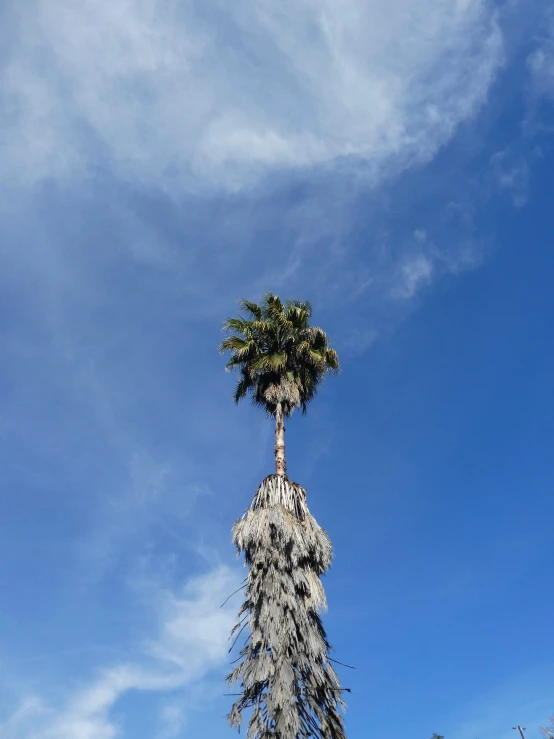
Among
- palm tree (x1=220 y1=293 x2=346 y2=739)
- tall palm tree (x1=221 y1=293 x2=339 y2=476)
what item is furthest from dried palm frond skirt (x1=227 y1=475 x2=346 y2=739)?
tall palm tree (x1=221 y1=293 x2=339 y2=476)

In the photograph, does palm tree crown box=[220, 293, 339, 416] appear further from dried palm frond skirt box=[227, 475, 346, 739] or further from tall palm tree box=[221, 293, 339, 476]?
dried palm frond skirt box=[227, 475, 346, 739]

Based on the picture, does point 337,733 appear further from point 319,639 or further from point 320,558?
point 320,558

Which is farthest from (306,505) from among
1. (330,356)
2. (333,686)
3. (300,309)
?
(300,309)

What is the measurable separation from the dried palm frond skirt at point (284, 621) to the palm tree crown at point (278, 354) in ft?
15.0

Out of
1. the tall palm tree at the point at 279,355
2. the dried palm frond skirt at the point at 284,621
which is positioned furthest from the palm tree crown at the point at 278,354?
the dried palm frond skirt at the point at 284,621

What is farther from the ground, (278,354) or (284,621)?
(278,354)

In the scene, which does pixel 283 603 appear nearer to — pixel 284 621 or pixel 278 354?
pixel 284 621

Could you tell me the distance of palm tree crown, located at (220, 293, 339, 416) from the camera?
22906mm

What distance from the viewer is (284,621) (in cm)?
1669

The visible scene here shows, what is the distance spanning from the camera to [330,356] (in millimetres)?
24234

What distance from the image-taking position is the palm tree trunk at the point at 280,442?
20.5 meters

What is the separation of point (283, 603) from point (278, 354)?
9762 mm

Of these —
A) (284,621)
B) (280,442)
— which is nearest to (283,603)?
(284,621)

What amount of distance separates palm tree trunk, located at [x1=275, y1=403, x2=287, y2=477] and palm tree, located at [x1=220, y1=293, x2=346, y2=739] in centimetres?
4
